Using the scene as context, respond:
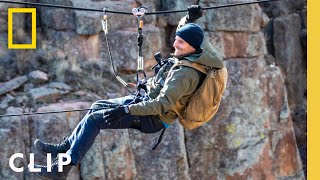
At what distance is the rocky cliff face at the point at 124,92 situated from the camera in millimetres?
12063

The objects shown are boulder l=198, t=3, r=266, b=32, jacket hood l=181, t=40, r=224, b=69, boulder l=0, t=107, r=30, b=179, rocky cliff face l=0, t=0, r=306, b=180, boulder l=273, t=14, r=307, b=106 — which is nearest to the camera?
jacket hood l=181, t=40, r=224, b=69

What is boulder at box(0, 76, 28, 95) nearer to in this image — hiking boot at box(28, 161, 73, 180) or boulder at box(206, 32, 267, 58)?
boulder at box(206, 32, 267, 58)

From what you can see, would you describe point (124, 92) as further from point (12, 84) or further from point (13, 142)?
point (13, 142)

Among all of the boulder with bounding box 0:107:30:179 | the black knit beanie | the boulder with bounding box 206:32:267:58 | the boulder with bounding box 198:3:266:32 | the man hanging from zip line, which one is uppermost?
the boulder with bounding box 198:3:266:32

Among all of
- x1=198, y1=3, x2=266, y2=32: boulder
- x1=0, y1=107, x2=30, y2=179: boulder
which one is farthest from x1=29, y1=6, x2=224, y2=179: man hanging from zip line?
x1=198, y1=3, x2=266, y2=32: boulder

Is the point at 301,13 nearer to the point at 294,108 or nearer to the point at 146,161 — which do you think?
the point at 294,108

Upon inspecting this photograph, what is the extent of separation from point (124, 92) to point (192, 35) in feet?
21.1

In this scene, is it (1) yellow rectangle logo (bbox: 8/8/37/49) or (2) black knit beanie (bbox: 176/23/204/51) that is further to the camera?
(1) yellow rectangle logo (bbox: 8/8/37/49)

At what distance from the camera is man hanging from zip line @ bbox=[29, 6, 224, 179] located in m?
6.57

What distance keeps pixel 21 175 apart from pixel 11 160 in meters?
0.47

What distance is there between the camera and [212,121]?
13.8 meters

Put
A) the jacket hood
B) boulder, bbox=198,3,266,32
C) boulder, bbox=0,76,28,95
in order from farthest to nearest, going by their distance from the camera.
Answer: boulder, bbox=198,3,266,32 < boulder, bbox=0,76,28,95 < the jacket hood

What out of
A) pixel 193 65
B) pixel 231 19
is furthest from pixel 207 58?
pixel 231 19

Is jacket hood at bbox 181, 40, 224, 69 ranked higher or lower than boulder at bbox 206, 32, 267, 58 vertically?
lower
